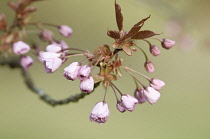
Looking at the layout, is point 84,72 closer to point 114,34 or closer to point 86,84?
point 86,84

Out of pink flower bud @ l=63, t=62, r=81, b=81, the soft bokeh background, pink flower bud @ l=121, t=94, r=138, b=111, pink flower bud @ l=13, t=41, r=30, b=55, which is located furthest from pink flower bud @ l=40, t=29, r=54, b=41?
the soft bokeh background

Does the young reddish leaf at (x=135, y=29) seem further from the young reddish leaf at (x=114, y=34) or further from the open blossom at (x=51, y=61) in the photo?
the open blossom at (x=51, y=61)

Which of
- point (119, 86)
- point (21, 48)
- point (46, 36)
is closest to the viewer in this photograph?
point (21, 48)

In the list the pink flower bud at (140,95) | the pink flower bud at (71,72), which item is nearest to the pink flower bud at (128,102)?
the pink flower bud at (140,95)

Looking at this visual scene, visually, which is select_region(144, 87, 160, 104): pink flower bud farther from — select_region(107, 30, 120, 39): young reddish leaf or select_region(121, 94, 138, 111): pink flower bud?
select_region(107, 30, 120, 39): young reddish leaf

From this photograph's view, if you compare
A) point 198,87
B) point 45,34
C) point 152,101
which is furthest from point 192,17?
point 198,87

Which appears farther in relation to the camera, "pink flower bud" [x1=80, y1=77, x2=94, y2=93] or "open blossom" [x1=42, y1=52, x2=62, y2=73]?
"open blossom" [x1=42, y1=52, x2=62, y2=73]

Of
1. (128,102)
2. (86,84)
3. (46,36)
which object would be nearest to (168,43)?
(128,102)

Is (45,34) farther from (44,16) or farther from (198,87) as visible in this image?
(198,87)
